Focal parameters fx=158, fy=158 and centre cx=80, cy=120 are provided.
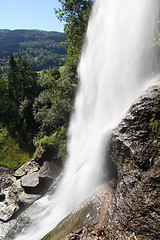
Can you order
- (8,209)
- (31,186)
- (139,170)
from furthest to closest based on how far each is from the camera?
(31,186)
(8,209)
(139,170)

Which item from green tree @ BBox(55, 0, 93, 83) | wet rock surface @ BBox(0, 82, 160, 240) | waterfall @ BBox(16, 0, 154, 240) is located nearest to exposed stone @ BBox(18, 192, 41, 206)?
waterfall @ BBox(16, 0, 154, 240)

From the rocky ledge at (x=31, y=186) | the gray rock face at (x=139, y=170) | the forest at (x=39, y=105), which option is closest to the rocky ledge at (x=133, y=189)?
the gray rock face at (x=139, y=170)

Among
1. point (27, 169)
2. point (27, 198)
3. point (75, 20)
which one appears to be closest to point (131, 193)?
point (27, 198)

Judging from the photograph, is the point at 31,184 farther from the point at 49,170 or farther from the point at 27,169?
the point at 27,169

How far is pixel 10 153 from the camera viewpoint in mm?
26047

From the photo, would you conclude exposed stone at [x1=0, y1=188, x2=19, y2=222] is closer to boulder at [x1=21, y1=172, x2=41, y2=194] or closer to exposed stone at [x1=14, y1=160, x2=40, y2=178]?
boulder at [x1=21, y1=172, x2=41, y2=194]

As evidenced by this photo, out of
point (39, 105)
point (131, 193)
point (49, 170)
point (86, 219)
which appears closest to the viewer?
point (131, 193)

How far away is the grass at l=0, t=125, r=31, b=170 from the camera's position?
23639 millimetres

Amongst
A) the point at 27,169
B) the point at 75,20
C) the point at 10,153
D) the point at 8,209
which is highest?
the point at 75,20

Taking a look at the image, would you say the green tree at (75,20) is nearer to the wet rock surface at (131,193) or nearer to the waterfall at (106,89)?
the waterfall at (106,89)

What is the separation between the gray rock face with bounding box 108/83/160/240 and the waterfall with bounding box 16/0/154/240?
5.02ft

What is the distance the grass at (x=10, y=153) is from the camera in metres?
23.6

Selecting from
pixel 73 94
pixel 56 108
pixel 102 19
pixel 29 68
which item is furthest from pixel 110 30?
pixel 29 68

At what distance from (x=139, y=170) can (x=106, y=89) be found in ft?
25.0
